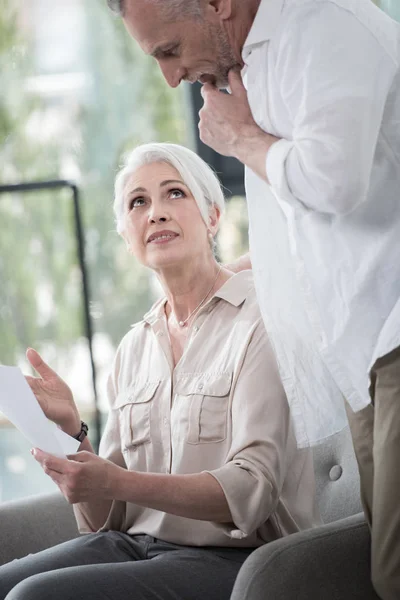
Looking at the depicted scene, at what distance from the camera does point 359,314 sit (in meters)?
1.37

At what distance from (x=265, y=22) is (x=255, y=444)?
73 cm

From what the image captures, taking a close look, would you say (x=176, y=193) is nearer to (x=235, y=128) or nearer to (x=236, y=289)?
(x=236, y=289)

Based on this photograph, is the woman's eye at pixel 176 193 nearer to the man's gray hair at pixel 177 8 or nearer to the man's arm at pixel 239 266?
the man's arm at pixel 239 266

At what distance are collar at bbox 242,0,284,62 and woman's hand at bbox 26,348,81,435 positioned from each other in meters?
0.81

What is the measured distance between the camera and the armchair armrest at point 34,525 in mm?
1980

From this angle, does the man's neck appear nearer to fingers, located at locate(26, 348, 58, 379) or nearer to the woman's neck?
the woman's neck

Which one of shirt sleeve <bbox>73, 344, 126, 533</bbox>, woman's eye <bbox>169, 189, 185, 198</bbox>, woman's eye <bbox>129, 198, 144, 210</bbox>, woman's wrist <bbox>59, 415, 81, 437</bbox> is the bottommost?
shirt sleeve <bbox>73, 344, 126, 533</bbox>

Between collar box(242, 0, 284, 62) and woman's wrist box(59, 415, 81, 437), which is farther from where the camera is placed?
woman's wrist box(59, 415, 81, 437)

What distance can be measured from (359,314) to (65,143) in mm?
2770

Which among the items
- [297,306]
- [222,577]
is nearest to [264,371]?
[297,306]

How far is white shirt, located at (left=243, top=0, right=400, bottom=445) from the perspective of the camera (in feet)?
4.15

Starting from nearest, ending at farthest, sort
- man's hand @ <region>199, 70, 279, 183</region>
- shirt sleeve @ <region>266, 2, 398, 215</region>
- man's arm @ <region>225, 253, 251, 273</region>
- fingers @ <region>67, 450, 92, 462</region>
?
1. shirt sleeve @ <region>266, 2, 398, 215</region>
2. man's hand @ <region>199, 70, 279, 183</region>
3. fingers @ <region>67, 450, 92, 462</region>
4. man's arm @ <region>225, 253, 251, 273</region>

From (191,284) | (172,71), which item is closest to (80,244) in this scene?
(191,284)

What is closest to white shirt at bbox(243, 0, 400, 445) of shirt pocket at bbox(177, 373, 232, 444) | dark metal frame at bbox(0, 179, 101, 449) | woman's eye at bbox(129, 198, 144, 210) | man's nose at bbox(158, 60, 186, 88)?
man's nose at bbox(158, 60, 186, 88)
